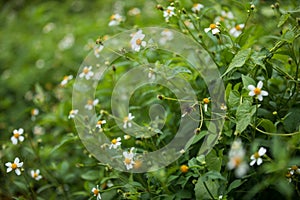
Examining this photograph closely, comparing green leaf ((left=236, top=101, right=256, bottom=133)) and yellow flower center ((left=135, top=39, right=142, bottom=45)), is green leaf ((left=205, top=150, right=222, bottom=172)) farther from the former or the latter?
yellow flower center ((left=135, top=39, right=142, bottom=45))

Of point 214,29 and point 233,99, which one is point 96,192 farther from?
point 214,29

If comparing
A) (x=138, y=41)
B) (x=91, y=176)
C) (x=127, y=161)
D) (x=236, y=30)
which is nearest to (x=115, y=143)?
(x=127, y=161)

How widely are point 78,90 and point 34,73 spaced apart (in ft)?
3.41

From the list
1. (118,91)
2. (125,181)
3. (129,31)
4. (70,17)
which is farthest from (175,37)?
(70,17)

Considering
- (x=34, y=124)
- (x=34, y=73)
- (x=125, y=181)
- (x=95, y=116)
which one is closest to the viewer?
(x=125, y=181)

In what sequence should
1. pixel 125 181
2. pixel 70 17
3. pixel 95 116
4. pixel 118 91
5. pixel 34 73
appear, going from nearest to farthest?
pixel 125 181, pixel 95 116, pixel 118 91, pixel 34 73, pixel 70 17

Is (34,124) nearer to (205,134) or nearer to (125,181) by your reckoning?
(125,181)

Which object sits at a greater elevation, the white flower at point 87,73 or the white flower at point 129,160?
the white flower at point 87,73

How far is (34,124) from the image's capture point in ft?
7.18

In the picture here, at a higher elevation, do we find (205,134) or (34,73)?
(205,134)

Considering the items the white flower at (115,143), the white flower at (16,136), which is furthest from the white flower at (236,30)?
the white flower at (16,136)

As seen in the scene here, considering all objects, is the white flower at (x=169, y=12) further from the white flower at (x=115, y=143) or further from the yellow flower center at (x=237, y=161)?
the yellow flower center at (x=237, y=161)

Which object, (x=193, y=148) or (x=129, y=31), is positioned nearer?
(x=193, y=148)

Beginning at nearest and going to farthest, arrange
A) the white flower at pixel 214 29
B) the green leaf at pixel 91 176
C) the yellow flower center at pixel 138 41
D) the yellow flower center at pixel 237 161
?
1. the yellow flower center at pixel 237 161
2. the white flower at pixel 214 29
3. the yellow flower center at pixel 138 41
4. the green leaf at pixel 91 176
